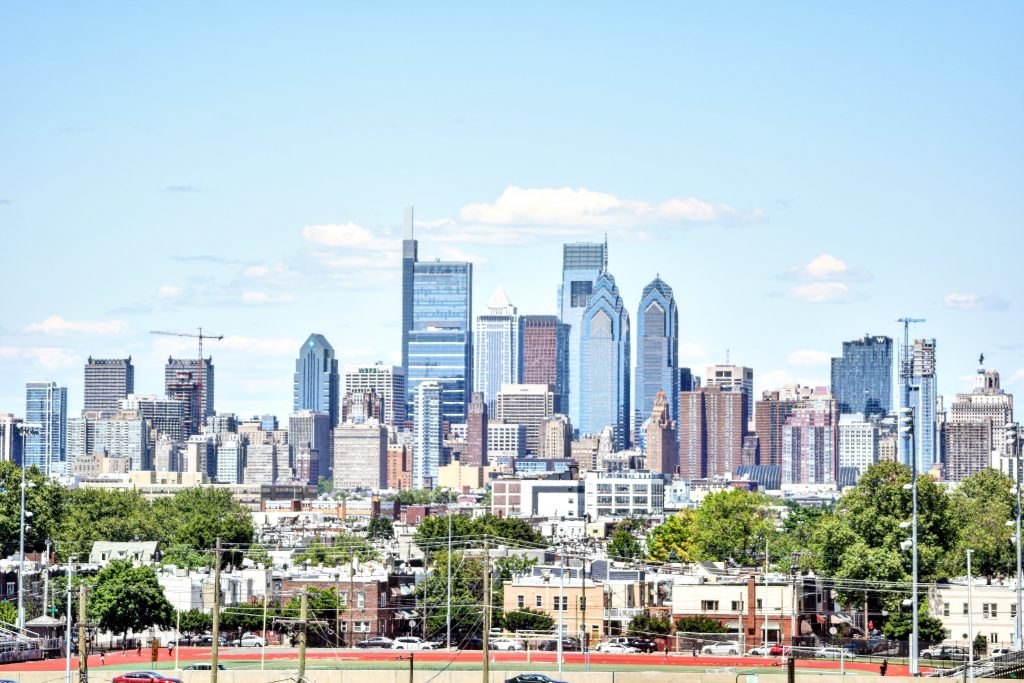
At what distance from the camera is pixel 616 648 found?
105 metres

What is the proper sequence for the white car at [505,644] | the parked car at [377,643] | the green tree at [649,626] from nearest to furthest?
the white car at [505,644] < the parked car at [377,643] < the green tree at [649,626]

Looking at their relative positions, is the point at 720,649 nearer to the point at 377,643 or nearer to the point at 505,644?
the point at 505,644

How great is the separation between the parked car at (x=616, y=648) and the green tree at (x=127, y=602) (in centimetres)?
2535

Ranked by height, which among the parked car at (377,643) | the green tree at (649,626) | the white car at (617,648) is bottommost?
the parked car at (377,643)

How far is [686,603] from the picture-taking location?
390 ft

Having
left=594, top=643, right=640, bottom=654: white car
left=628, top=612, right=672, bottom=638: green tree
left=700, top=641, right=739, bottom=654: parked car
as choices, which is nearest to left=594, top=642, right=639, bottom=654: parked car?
left=594, top=643, right=640, bottom=654: white car

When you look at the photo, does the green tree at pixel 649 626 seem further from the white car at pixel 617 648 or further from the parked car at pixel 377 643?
the parked car at pixel 377 643

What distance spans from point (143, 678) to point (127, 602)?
34350mm

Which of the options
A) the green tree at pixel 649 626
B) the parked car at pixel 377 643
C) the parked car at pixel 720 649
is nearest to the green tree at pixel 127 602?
the parked car at pixel 377 643

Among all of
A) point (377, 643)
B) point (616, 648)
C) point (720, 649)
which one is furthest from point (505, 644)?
point (720, 649)

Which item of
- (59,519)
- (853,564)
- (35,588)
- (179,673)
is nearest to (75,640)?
(179,673)

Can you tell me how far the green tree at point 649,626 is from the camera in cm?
11169

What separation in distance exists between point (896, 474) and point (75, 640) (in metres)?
47.0

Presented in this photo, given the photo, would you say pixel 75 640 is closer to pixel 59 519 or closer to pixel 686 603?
pixel 686 603
